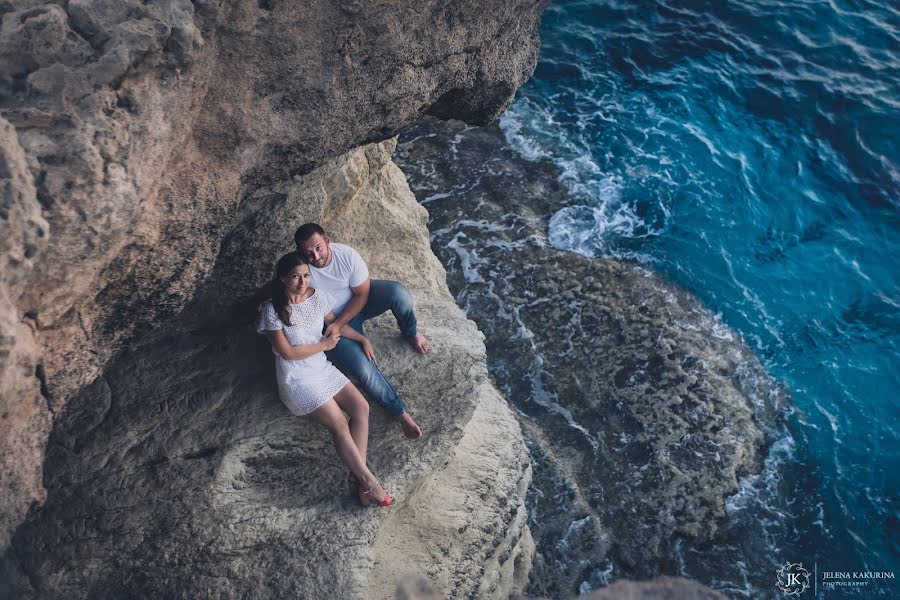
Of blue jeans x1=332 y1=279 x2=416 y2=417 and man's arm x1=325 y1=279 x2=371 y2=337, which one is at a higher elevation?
man's arm x1=325 y1=279 x2=371 y2=337

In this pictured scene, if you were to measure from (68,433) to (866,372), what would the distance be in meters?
8.08

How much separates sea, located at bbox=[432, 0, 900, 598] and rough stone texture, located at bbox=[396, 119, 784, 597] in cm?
27

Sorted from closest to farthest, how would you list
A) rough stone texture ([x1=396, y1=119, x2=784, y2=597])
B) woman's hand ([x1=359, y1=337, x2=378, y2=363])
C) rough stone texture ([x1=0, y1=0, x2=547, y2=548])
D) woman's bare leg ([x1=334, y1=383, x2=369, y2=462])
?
rough stone texture ([x1=0, y1=0, x2=547, y2=548])
woman's bare leg ([x1=334, y1=383, x2=369, y2=462])
woman's hand ([x1=359, y1=337, x2=378, y2=363])
rough stone texture ([x1=396, y1=119, x2=784, y2=597])

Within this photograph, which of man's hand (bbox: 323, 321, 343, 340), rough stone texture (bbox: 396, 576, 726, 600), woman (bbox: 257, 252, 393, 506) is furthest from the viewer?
man's hand (bbox: 323, 321, 343, 340)

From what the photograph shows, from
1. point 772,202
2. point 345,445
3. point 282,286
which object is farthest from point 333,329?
point 772,202

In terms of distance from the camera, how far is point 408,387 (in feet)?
18.5

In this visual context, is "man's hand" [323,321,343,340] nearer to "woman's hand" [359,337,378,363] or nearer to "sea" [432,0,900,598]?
"woman's hand" [359,337,378,363]

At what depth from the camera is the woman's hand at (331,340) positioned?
5148 millimetres

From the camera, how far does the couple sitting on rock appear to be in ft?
16.1

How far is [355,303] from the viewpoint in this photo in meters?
5.44

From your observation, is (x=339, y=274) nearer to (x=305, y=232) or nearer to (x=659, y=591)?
(x=305, y=232)

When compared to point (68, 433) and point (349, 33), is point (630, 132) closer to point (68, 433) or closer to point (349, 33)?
point (349, 33)

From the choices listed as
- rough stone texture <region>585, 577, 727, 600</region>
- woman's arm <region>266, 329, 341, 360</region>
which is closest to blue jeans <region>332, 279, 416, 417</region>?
woman's arm <region>266, 329, 341, 360</region>

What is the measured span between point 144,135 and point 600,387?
535cm
